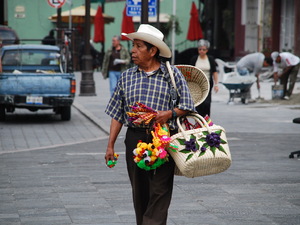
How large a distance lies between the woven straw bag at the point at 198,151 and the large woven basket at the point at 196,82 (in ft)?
1.68

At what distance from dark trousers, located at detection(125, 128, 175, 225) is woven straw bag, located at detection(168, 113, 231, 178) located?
16cm

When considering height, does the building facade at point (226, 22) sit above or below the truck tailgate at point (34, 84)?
above

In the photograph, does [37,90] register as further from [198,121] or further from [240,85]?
[198,121]

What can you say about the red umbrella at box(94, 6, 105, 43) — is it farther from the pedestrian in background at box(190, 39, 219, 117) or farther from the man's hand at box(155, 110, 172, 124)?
the man's hand at box(155, 110, 172, 124)

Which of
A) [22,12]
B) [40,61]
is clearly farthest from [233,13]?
[40,61]

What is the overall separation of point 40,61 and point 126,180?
9.02 metres

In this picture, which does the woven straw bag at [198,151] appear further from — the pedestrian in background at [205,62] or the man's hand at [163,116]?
the pedestrian in background at [205,62]

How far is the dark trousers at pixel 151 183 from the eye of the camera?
5.24 meters

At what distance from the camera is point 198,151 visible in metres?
5.05

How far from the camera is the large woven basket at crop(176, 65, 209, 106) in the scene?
5613mm

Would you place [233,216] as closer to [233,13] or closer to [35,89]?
[35,89]

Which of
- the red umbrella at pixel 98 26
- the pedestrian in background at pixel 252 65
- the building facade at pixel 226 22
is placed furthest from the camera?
the red umbrella at pixel 98 26

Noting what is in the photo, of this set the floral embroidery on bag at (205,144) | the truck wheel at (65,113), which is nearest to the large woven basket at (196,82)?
the floral embroidery on bag at (205,144)

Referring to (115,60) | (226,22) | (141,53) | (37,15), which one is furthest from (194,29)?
(141,53)
